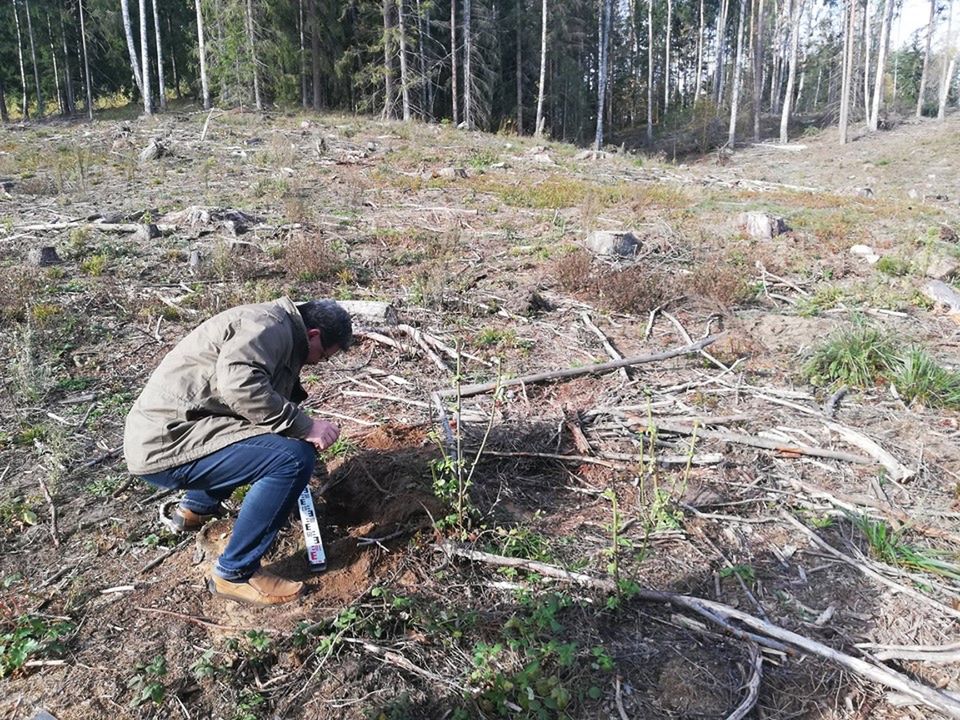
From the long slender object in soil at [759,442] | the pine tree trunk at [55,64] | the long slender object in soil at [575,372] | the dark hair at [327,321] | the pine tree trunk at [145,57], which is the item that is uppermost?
the pine tree trunk at [55,64]

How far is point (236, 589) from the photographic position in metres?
2.79

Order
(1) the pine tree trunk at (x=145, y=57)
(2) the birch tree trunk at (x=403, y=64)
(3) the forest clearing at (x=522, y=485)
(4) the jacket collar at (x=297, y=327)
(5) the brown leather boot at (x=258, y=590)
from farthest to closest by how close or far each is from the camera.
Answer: (2) the birch tree trunk at (x=403, y=64) → (1) the pine tree trunk at (x=145, y=57) → (4) the jacket collar at (x=297, y=327) → (5) the brown leather boot at (x=258, y=590) → (3) the forest clearing at (x=522, y=485)

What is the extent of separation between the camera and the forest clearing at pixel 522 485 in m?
2.52

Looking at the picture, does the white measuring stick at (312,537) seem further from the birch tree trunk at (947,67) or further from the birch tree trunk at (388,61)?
the birch tree trunk at (947,67)

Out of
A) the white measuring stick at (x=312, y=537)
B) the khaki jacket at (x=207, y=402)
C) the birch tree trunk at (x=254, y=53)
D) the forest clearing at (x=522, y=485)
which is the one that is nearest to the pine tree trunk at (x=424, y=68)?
the birch tree trunk at (x=254, y=53)

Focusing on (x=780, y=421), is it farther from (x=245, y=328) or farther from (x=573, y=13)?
(x=573, y=13)

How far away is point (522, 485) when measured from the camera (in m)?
3.80

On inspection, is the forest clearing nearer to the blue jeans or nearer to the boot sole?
the boot sole

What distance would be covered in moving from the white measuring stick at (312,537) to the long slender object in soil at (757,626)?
0.60 meters

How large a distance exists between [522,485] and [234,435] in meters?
1.79

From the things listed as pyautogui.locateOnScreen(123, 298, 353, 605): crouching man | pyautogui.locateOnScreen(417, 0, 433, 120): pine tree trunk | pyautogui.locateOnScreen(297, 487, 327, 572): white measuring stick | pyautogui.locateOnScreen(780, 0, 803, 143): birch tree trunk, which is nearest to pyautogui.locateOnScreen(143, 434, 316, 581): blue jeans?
pyautogui.locateOnScreen(123, 298, 353, 605): crouching man

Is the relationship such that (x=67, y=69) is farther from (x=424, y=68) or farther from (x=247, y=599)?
(x=247, y=599)

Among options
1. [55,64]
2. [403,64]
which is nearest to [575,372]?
[403,64]

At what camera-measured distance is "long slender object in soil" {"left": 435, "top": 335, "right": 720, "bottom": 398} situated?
15.4ft
